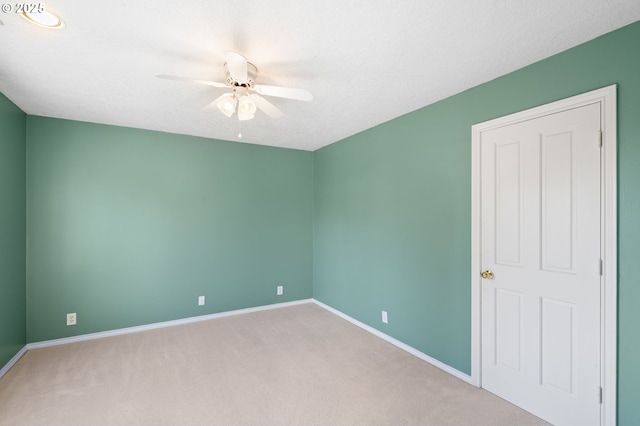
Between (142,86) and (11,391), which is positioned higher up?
(142,86)

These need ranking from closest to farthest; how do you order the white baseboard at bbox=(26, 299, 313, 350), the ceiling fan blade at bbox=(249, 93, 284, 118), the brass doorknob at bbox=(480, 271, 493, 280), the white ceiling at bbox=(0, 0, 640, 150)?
1. the white ceiling at bbox=(0, 0, 640, 150)
2. the ceiling fan blade at bbox=(249, 93, 284, 118)
3. the brass doorknob at bbox=(480, 271, 493, 280)
4. the white baseboard at bbox=(26, 299, 313, 350)

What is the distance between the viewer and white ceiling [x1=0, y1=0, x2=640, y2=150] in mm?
1515

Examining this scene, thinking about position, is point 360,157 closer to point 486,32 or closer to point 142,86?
point 486,32

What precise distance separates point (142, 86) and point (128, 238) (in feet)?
6.30

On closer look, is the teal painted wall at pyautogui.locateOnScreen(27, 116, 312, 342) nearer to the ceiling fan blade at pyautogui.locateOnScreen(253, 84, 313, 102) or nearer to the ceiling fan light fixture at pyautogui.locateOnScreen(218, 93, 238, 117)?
the ceiling fan light fixture at pyautogui.locateOnScreen(218, 93, 238, 117)

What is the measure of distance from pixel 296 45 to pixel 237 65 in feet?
1.28

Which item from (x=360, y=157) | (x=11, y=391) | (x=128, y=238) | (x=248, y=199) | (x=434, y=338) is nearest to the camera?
(x=11, y=391)

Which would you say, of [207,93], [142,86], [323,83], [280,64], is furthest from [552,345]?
[142,86]

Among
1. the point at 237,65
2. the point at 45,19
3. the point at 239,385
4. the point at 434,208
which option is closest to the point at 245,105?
the point at 237,65

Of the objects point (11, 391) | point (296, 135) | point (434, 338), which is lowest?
point (11, 391)

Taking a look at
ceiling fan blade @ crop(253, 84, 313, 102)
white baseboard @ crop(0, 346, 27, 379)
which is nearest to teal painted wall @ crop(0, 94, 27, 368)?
white baseboard @ crop(0, 346, 27, 379)

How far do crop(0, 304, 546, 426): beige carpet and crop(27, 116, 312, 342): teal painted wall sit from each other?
→ 478mm

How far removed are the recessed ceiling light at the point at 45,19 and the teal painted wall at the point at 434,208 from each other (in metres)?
2.77

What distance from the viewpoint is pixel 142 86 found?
240 cm
